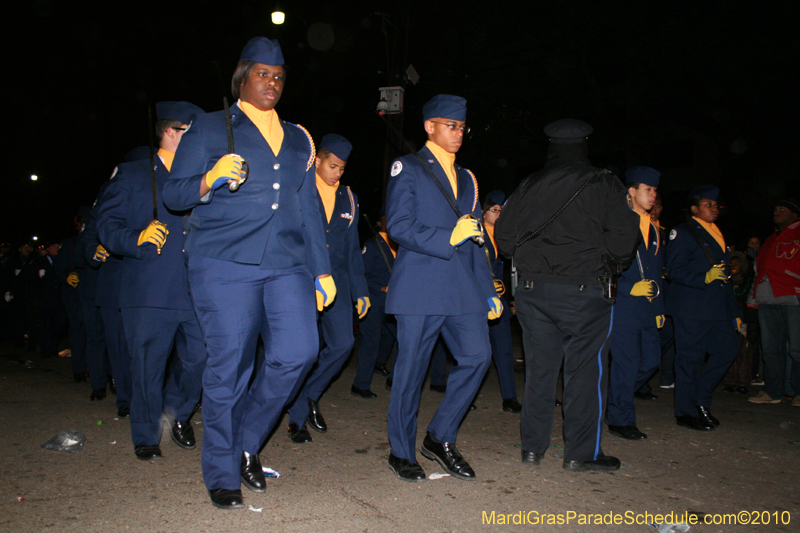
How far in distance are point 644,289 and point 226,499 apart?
11.8 ft

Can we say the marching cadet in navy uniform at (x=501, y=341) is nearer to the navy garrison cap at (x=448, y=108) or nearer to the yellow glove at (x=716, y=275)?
the yellow glove at (x=716, y=275)

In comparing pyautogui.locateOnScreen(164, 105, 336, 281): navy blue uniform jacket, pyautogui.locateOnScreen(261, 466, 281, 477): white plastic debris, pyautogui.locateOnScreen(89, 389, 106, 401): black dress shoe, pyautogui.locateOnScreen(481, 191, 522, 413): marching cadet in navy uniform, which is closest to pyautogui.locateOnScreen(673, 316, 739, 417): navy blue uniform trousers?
pyautogui.locateOnScreen(481, 191, 522, 413): marching cadet in navy uniform

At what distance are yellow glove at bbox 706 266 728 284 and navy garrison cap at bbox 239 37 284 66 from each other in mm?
4217

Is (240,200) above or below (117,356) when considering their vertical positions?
above

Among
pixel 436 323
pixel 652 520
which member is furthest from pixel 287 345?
pixel 652 520

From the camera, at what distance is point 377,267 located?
7926 millimetres

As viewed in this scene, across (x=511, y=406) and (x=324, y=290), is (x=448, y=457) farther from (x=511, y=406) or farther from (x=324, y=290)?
(x=511, y=406)

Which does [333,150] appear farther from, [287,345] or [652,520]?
[652,520]

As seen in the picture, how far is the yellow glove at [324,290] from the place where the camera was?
3729 millimetres

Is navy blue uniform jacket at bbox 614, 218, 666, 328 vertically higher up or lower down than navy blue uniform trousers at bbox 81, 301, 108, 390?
higher up

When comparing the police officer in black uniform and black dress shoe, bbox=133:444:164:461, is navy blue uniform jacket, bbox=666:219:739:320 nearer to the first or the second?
the police officer in black uniform

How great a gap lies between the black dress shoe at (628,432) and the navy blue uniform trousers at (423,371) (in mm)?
1812

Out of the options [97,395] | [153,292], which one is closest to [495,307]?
[153,292]

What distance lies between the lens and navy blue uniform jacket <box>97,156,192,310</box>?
4.30 meters
